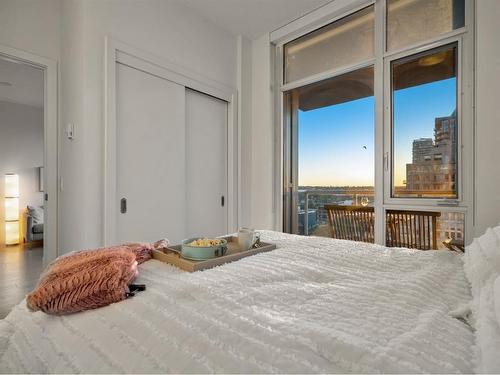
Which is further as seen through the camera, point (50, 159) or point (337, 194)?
point (337, 194)

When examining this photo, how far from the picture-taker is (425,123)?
2346 mm

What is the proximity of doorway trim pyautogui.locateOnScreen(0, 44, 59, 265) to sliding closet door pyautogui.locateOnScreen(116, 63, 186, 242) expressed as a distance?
0.69 metres

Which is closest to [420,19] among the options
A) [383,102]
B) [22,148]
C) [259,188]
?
[383,102]

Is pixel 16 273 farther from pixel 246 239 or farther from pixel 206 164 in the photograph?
pixel 246 239

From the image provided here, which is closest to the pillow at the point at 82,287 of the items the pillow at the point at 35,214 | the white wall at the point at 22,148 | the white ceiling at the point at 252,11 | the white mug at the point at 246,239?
the white mug at the point at 246,239

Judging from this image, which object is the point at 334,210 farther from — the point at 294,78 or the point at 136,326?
the point at 136,326

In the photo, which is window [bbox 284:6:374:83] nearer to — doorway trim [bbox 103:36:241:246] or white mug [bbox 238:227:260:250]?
doorway trim [bbox 103:36:241:246]

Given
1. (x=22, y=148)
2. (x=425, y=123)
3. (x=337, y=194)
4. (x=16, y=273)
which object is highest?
(x=22, y=148)

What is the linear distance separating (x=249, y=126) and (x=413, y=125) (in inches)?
71.9

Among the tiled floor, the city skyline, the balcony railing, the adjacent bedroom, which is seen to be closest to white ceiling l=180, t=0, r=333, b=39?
the adjacent bedroom

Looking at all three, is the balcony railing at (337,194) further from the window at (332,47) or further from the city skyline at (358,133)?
the window at (332,47)

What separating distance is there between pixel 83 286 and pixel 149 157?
1.83m

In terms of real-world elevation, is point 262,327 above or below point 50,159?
below

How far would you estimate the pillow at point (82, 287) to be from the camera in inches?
29.5
